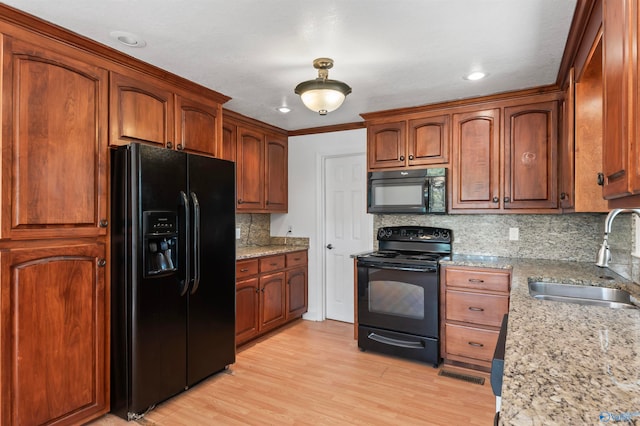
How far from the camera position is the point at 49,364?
77.6 inches

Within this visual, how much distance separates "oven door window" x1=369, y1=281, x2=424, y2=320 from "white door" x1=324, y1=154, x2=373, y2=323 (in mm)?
863

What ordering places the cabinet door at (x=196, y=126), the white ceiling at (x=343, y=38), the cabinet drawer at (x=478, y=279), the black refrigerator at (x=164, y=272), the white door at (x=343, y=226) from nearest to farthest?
the white ceiling at (x=343, y=38), the black refrigerator at (x=164, y=272), the cabinet door at (x=196, y=126), the cabinet drawer at (x=478, y=279), the white door at (x=343, y=226)

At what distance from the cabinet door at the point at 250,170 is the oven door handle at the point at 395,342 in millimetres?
1787

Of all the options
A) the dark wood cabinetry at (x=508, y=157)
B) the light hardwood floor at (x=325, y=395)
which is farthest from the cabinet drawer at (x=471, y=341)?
the dark wood cabinetry at (x=508, y=157)

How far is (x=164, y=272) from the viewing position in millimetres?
2346

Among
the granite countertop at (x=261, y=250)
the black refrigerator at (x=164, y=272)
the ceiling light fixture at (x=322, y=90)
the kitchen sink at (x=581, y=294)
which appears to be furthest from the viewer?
the granite countertop at (x=261, y=250)

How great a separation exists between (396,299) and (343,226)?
1299 millimetres

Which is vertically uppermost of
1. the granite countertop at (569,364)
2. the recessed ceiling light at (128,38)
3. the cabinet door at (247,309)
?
the recessed ceiling light at (128,38)

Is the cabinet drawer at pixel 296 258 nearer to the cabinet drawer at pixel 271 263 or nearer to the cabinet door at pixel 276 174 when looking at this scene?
the cabinet drawer at pixel 271 263

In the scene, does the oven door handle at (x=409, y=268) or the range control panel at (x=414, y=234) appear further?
the range control panel at (x=414, y=234)

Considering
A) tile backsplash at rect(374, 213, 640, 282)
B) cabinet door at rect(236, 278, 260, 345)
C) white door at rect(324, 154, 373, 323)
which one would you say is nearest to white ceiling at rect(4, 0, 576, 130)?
Answer: tile backsplash at rect(374, 213, 640, 282)

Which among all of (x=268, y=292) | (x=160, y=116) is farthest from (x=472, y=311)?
(x=160, y=116)

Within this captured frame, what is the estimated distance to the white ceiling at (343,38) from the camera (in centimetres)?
177

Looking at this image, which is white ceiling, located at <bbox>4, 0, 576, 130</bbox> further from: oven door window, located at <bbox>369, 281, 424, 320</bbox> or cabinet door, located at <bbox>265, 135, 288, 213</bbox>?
oven door window, located at <bbox>369, 281, 424, 320</bbox>
